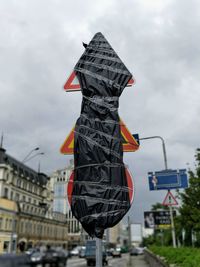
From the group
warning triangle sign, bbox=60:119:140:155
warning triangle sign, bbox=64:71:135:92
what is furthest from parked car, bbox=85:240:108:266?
warning triangle sign, bbox=64:71:135:92

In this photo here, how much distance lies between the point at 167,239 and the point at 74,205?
30819 mm

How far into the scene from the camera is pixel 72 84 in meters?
2.66

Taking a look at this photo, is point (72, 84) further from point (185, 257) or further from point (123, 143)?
point (185, 257)

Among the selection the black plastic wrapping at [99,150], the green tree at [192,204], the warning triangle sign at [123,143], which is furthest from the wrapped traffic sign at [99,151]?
the green tree at [192,204]

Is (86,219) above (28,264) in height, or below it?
above

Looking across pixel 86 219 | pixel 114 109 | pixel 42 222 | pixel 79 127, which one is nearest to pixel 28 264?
pixel 86 219

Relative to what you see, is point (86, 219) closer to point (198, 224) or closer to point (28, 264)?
point (28, 264)

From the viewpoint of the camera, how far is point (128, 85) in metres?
2.57

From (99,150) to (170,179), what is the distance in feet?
17.5

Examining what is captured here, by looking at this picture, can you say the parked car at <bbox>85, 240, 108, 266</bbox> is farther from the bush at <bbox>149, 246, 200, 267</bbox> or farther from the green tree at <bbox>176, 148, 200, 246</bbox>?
the green tree at <bbox>176, 148, 200, 246</bbox>

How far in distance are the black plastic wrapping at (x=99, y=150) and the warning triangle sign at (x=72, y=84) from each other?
6cm

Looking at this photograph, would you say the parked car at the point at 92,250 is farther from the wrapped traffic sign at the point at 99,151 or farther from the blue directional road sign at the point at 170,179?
the blue directional road sign at the point at 170,179

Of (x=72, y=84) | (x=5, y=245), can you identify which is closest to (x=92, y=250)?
(x=72, y=84)

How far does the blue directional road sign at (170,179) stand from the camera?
6.99m
